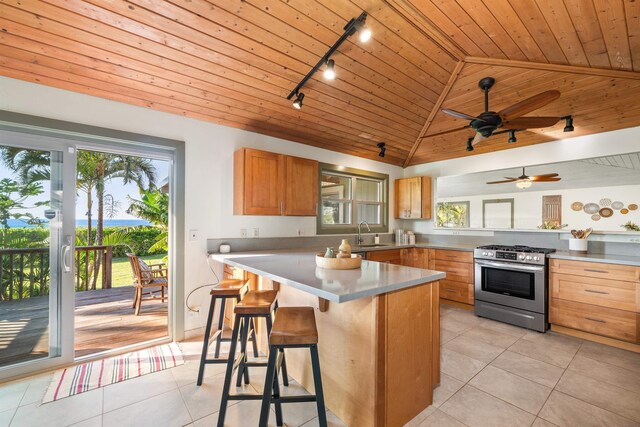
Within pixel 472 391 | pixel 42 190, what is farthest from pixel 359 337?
pixel 42 190

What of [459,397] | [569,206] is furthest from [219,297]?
[569,206]

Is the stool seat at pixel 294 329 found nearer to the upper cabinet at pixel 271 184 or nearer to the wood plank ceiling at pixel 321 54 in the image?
the upper cabinet at pixel 271 184

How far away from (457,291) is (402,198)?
6.28 feet

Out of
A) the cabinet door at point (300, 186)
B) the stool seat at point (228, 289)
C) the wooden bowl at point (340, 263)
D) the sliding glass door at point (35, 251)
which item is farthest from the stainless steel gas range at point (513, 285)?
the sliding glass door at point (35, 251)

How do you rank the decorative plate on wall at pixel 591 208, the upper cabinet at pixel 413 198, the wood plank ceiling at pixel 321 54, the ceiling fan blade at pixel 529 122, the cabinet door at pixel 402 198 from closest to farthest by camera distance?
the wood plank ceiling at pixel 321 54 → the ceiling fan blade at pixel 529 122 → the decorative plate on wall at pixel 591 208 → the upper cabinet at pixel 413 198 → the cabinet door at pixel 402 198

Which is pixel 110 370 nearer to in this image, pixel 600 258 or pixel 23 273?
pixel 23 273

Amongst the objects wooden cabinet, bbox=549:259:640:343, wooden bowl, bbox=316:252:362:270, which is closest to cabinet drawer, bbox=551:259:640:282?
wooden cabinet, bbox=549:259:640:343

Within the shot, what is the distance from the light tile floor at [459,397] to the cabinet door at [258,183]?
65.7 inches

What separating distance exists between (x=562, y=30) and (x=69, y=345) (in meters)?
4.98

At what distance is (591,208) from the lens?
11.5 ft

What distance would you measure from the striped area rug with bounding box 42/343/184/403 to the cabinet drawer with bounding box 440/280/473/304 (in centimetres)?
374

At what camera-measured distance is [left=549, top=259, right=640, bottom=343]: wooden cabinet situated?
284 centimetres

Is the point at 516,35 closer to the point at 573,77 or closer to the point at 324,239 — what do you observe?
the point at 573,77

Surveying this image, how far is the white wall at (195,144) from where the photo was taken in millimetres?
2377
